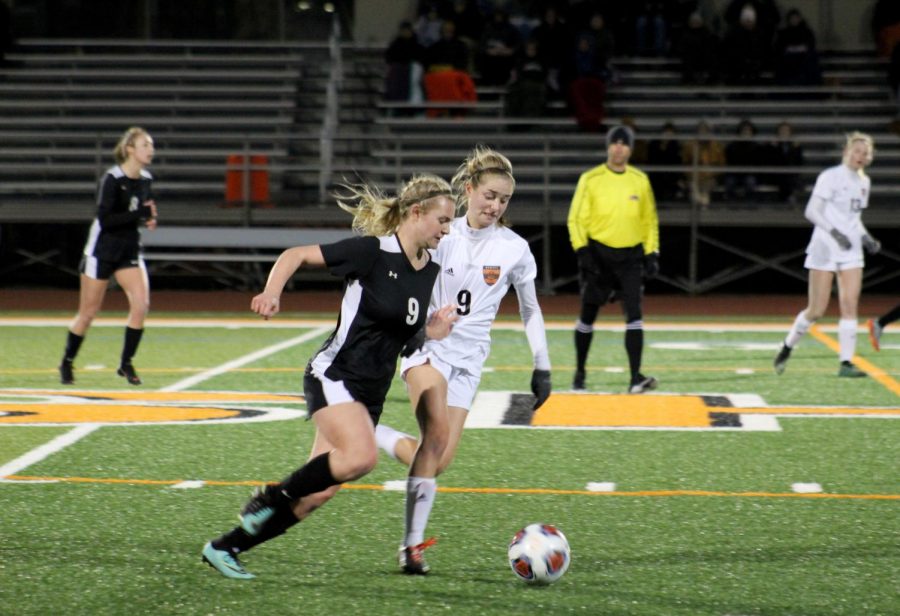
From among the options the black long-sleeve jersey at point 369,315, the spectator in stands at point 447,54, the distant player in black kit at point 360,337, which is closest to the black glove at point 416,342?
the distant player in black kit at point 360,337

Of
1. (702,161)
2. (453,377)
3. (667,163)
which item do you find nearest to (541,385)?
(453,377)

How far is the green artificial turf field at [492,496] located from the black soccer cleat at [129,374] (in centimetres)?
11

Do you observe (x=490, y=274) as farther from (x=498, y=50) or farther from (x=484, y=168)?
(x=498, y=50)

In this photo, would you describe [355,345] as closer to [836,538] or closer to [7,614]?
[7,614]

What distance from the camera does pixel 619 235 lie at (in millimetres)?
10539

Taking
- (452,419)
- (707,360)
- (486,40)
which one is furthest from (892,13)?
(452,419)

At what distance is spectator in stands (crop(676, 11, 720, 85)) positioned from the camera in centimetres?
2194

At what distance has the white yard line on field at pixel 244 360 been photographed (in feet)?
35.8

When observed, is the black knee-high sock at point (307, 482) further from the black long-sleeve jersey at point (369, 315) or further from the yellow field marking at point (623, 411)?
the yellow field marking at point (623, 411)

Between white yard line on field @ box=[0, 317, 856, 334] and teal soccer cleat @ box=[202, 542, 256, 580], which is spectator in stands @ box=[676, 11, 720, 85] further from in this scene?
teal soccer cleat @ box=[202, 542, 256, 580]

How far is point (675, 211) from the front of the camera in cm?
1886

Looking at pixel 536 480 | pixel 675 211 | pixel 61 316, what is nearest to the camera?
pixel 536 480

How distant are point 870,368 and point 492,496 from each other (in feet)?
20.5

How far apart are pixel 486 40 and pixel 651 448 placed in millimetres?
15034
